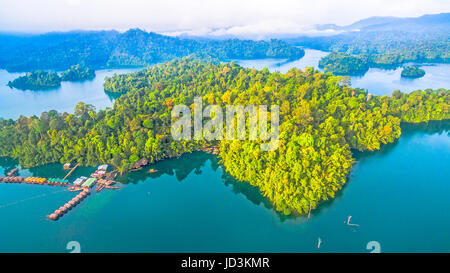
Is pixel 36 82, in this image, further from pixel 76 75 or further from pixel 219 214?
pixel 219 214

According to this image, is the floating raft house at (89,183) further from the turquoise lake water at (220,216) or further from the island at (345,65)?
the island at (345,65)

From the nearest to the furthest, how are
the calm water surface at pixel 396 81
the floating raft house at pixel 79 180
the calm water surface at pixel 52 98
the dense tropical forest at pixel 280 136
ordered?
the dense tropical forest at pixel 280 136 → the floating raft house at pixel 79 180 → the calm water surface at pixel 52 98 → the calm water surface at pixel 396 81

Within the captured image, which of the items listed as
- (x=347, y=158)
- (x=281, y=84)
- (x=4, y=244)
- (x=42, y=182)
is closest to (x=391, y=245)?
(x=347, y=158)

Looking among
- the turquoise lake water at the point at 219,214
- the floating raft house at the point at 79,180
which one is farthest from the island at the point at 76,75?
the floating raft house at the point at 79,180

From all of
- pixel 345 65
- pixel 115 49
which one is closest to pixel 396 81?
pixel 345 65

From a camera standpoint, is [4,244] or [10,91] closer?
[4,244]

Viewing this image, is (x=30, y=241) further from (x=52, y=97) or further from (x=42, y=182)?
(x=52, y=97)

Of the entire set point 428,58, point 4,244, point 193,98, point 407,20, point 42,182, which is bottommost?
point 4,244
